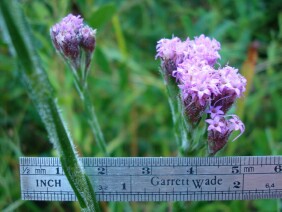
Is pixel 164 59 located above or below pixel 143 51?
below

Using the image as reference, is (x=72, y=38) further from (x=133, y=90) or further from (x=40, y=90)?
(x=133, y=90)

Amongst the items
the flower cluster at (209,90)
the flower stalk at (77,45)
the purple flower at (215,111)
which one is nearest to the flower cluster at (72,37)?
the flower stalk at (77,45)

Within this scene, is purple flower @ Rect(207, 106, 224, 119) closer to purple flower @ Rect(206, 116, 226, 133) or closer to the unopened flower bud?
purple flower @ Rect(206, 116, 226, 133)

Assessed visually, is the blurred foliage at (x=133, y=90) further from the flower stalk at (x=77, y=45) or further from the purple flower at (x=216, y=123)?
the purple flower at (x=216, y=123)

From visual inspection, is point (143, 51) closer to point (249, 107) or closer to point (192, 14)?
point (192, 14)

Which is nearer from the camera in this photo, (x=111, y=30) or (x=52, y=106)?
(x=52, y=106)

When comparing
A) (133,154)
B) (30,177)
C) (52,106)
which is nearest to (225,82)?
(52,106)

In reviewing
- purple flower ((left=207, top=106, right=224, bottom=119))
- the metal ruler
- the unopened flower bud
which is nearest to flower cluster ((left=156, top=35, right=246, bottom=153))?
purple flower ((left=207, top=106, right=224, bottom=119))
